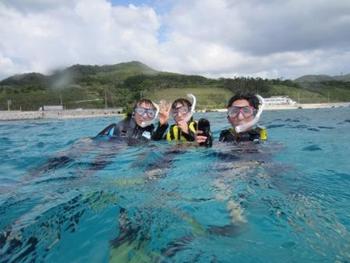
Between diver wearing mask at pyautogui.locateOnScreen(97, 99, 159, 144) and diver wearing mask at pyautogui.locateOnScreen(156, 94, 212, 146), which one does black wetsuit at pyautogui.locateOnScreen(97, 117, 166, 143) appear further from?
diver wearing mask at pyautogui.locateOnScreen(156, 94, 212, 146)

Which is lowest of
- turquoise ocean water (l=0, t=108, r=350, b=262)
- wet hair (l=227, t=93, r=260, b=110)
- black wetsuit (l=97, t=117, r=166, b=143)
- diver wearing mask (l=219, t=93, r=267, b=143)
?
turquoise ocean water (l=0, t=108, r=350, b=262)

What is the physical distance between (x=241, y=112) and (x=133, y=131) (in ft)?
8.64

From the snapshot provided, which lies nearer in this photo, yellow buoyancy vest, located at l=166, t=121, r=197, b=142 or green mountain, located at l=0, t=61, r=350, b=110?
yellow buoyancy vest, located at l=166, t=121, r=197, b=142

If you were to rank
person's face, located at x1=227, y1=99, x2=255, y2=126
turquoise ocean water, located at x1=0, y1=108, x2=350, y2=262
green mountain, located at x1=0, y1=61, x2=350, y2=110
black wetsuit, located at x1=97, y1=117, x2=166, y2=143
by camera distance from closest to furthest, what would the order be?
turquoise ocean water, located at x1=0, y1=108, x2=350, y2=262
person's face, located at x1=227, y1=99, x2=255, y2=126
black wetsuit, located at x1=97, y1=117, x2=166, y2=143
green mountain, located at x1=0, y1=61, x2=350, y2=110

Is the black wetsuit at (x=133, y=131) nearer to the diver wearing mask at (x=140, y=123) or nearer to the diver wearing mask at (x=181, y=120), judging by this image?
the diver wearing mask at (x=140, y=123)

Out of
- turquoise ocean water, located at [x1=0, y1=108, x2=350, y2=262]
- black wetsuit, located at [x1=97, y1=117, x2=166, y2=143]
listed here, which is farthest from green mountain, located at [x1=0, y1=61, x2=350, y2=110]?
turquoise ocean water, located at [x1=0, y1=108, x2=350, y2=262]

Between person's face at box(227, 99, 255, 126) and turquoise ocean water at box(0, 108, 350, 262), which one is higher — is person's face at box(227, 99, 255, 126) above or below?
above

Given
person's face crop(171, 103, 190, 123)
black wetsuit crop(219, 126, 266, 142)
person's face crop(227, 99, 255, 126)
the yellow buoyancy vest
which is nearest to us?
person's face crop(227, 99, 255, 126)

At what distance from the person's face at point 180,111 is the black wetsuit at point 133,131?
70 cm

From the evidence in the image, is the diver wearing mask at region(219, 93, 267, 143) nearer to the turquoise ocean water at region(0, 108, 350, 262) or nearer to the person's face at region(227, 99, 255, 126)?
the person's face at region(227, 99, 255, 126)

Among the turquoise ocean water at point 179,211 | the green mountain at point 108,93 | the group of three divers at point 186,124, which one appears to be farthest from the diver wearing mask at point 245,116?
the green mountain at point 108,93

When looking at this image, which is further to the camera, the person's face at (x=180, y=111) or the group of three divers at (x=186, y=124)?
the person's face at (x=180, y=111)

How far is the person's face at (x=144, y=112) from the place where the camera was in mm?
8281

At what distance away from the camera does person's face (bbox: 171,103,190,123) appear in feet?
26.0
